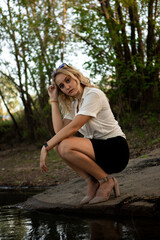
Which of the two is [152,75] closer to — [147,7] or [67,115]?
[147,7]

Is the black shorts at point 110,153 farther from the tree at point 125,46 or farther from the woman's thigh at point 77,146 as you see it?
the tree at point 125,46

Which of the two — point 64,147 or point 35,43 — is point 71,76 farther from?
point 35,43

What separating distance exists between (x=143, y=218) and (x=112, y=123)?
3.18 ft

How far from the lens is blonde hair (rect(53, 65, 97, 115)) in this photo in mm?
3029

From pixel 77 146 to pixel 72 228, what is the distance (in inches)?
29.3

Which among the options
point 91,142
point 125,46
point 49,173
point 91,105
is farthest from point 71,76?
point 125,46

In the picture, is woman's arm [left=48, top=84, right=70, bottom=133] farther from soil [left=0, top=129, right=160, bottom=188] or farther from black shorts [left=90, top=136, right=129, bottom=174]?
soil [left=0, top=129, right=160, bottom=188]

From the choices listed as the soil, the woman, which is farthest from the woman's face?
the soil

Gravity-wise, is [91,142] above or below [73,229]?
above

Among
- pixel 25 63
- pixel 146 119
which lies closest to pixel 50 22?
pixel 25 63

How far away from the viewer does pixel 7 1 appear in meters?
10.1

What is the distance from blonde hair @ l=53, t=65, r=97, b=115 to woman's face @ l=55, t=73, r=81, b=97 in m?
0.03

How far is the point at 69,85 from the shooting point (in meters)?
3.05

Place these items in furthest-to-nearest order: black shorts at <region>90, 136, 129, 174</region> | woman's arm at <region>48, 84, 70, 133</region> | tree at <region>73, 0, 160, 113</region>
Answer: tree at <region>73, 0, 160, 113</region> < woman's arm at <region>48, 84, 70, 133</region> < black shorts at <region>90, 136, 129, 174</region>
